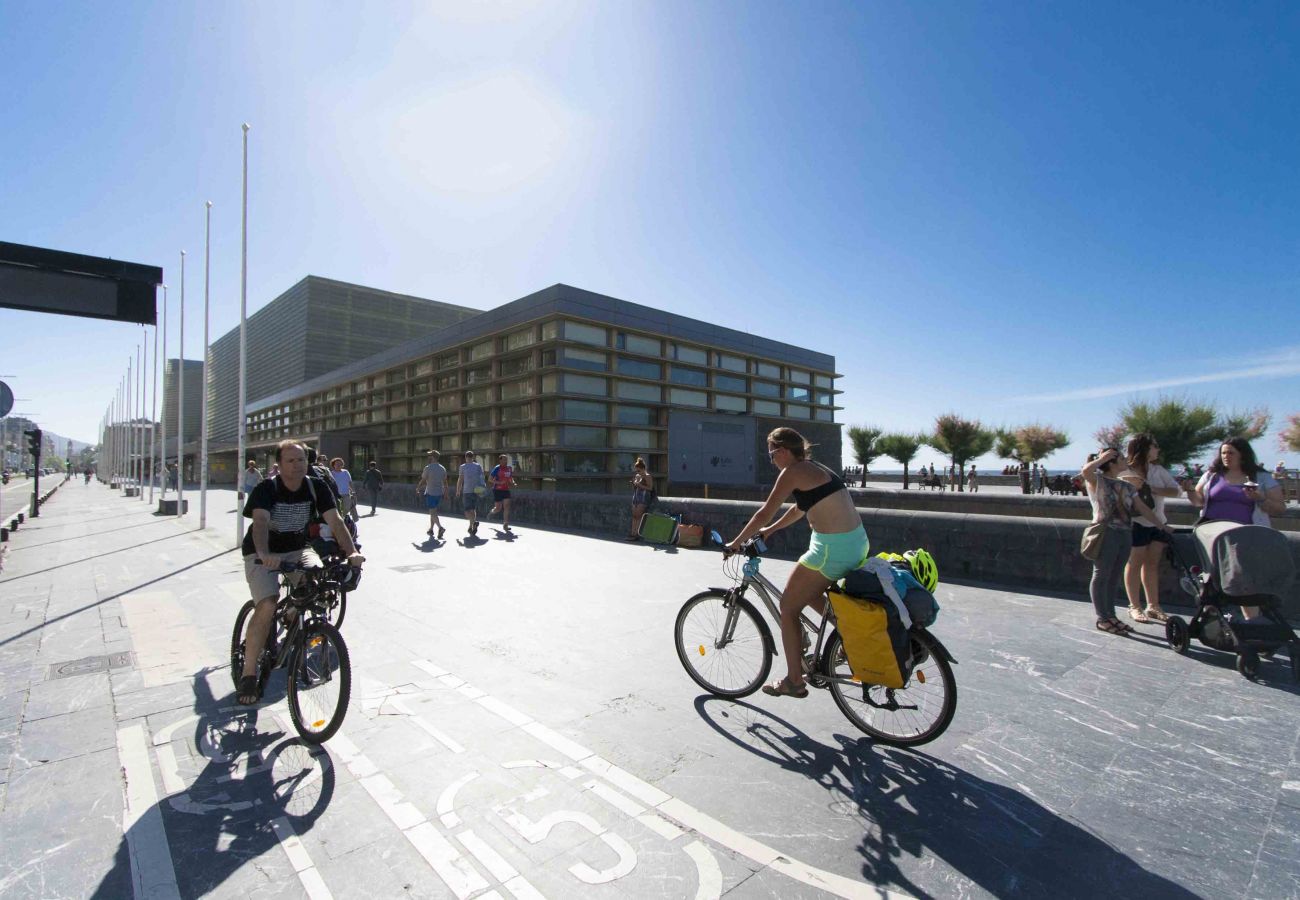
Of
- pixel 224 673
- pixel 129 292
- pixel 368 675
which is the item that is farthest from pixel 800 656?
pixel 129 292

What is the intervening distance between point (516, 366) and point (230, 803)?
1264 inches

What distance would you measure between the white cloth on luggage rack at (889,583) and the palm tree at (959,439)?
134ft

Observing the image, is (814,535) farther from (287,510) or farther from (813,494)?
(287,510)

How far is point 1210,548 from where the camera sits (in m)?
4.91

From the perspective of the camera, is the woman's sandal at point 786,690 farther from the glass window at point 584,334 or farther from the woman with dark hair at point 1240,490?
the glass window at point 584,334

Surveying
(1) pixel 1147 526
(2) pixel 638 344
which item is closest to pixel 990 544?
(1) pixel 1147 526

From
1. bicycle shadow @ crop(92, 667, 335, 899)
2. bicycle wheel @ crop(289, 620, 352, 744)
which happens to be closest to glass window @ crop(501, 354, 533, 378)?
bicycle wheel @ crop(289, 620, 352, 744)

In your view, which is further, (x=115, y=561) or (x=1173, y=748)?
(x=115, y=561)

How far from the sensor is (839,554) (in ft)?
11.9

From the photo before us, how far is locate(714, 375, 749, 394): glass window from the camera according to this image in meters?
39.2

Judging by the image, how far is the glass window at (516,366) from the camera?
32688 mm

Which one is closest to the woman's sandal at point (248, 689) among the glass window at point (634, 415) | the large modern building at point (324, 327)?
the glass window at point (634, 415)

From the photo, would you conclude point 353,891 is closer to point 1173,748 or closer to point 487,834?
point 487,834

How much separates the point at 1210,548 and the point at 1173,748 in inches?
93.2
